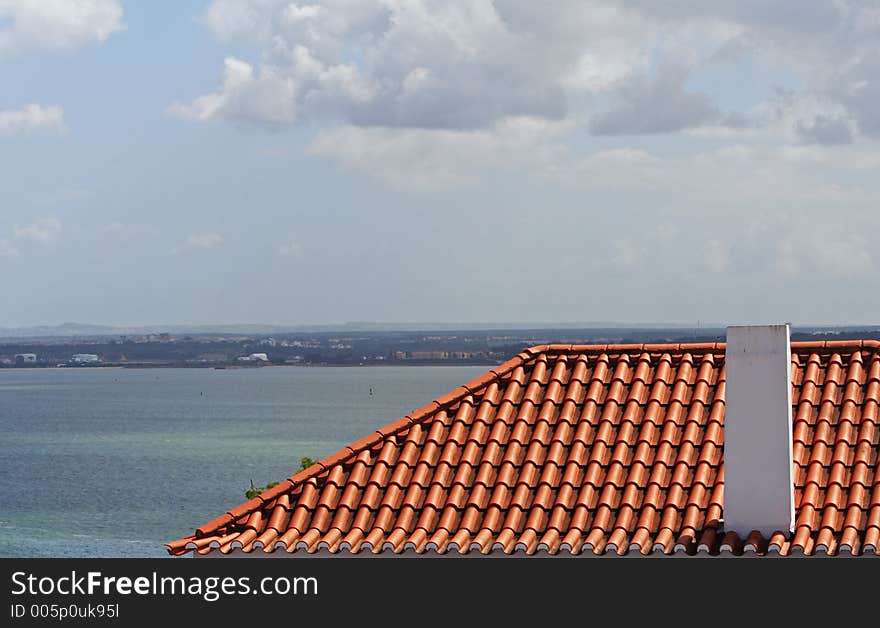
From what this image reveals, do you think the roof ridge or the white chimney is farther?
the roof ridge

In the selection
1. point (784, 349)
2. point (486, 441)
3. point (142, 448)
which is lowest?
point (142, 448)

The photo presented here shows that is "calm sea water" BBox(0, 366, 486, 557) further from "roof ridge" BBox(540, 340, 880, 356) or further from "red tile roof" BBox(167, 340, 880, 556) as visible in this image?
"red tile roof" BBox(167, 340, 880, 556)

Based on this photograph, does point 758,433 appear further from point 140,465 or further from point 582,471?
point 140,465

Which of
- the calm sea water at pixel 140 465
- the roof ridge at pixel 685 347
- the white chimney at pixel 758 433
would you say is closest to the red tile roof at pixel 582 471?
the roof ridge at pixel 685 347

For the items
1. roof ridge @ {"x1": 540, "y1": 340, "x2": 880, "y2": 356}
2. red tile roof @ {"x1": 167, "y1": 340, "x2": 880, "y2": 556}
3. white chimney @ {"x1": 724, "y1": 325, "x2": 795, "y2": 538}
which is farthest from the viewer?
roof ridge @ {"x1": 540, "y1": 340, "x2": 880, "y2": 356}

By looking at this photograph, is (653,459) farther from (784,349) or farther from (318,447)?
(318,447)

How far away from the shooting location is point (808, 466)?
1577cm

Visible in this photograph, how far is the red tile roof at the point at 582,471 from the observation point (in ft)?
49.5

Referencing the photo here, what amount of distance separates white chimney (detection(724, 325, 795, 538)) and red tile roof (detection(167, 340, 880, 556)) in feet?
0.84

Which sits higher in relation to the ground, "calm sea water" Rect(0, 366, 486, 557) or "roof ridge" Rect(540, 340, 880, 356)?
"roof ridge" Rect(540, 340, 880, 356)

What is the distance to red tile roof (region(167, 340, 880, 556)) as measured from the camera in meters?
15.1

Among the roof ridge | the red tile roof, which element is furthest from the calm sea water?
the red tile roof
